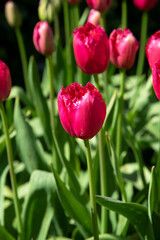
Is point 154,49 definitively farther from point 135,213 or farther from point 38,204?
point 38,204

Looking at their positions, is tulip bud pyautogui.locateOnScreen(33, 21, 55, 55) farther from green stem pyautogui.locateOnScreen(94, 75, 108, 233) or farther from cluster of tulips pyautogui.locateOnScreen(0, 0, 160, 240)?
green stem pyautogui.locateOnScreen(94, 75, 108, 233)

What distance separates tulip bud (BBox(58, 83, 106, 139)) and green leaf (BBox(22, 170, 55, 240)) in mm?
357

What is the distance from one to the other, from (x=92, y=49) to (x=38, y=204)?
430mm

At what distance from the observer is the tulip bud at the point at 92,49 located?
831 mm

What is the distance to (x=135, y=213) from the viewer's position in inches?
32.9

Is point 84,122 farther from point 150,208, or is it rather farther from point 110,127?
point 110,127

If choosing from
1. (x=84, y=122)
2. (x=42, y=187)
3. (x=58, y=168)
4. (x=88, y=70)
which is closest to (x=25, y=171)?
(x=58, y=168)

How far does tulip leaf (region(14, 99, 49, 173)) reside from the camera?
119 centimetres

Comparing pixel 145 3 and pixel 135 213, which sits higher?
pixel 145 3

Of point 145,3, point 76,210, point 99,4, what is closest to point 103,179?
point 76,210

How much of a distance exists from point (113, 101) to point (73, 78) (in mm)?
482

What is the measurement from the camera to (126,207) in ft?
2.65

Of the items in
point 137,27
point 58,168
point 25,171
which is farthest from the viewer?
point 137,27

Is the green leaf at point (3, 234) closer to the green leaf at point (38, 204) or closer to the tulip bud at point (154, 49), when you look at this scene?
the green leaf at point (38, 204)
